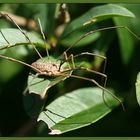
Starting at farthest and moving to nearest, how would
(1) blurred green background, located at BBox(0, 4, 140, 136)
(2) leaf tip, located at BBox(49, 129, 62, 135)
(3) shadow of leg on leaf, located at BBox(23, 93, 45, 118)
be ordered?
(1) blurred green background, located at BBox(0, 4, 140, 136)
(3) shadow of leg on leaf, located at BBox(23, 93, 45, 118)
(2) leaf tip, located at BBox(49, 129, 62, 135)

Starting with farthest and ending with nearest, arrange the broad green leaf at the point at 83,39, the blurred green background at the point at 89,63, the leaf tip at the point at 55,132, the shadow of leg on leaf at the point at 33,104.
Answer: the broad green leaf at the point at 83,39 → the blurred green background at the point at 89,63 → the shadow of leg on leaf at the point at 33,104 → the leaf tip at the point at 55,132

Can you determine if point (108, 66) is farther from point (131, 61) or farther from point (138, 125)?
point (138, 125)

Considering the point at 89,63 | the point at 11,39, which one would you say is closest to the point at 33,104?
the point at 11,39

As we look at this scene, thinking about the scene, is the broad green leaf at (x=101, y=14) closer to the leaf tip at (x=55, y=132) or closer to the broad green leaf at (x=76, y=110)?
the broad green leaf at (x=76, y=110)

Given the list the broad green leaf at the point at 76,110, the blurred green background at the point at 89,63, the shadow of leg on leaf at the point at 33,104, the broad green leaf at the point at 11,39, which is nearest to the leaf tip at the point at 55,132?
the broad green leaf at the point at 76,110

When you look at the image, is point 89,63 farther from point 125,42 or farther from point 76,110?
point 76,110

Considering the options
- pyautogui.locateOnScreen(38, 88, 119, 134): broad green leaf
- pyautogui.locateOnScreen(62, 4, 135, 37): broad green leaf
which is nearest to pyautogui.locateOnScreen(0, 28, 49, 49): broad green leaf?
pyautogui.locateOnScreen(62, 4, 135, 37): broad green leaf

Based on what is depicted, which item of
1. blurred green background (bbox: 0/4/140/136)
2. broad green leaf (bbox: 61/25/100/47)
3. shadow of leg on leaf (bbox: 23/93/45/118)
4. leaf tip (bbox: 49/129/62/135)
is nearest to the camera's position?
leaf tip (bbox: 49/129/62/135)

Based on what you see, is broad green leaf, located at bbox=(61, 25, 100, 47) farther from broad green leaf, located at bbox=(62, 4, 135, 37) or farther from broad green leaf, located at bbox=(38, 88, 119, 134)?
broad green leaf, located at bbox=(38, 88, 119, 134)
